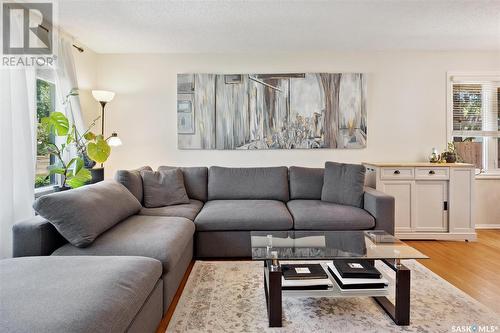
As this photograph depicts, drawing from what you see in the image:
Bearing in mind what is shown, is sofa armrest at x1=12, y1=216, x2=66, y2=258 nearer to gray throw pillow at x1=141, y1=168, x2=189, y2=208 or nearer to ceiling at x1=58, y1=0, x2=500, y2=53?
gray throw pillow at x1=141, y1=168, x2=189, y2=208

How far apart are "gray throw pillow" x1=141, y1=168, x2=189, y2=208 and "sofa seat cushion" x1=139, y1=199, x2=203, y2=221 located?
0.30 feet

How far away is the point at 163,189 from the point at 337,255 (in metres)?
2.04

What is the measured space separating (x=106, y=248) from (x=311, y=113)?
294 centimetres

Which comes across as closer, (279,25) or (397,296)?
(397,296)

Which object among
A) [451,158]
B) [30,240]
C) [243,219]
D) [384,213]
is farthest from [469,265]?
[30,240]

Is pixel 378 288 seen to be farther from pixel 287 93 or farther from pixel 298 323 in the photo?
pixel 287 93

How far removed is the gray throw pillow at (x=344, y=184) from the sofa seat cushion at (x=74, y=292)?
7.15 feet

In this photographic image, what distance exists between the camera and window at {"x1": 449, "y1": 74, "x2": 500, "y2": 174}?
3941 mm

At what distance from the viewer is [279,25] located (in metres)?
3.04

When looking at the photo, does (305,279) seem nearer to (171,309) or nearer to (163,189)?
(171,309)

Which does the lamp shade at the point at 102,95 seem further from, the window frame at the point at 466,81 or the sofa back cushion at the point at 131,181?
the window frame at the point at 466,81

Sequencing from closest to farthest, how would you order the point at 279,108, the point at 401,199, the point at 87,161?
the point at 87,161 → the point at 401,199 → the point at 279,108

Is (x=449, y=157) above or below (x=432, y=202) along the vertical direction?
above

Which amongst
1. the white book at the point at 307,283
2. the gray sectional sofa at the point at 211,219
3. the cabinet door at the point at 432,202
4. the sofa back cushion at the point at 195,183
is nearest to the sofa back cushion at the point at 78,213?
the gray sectional sofa at the point at 211,219
